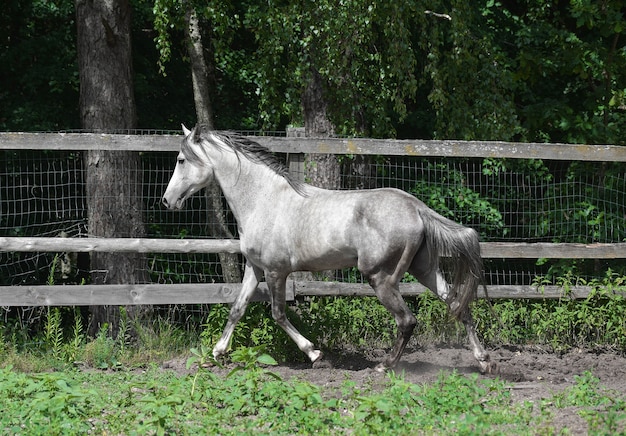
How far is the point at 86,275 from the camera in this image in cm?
1102

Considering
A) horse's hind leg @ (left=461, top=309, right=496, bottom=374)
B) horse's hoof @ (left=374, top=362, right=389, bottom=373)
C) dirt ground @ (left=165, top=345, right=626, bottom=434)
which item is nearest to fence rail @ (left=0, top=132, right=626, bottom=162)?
horse's hind leg @ (left=461, top=309, right=496, bottom=374)

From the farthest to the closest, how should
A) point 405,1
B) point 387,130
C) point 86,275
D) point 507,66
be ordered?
point 507,66
point 86,275
point 387,130
point 405,1

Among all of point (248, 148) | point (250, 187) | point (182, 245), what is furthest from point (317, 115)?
point (182, 245)

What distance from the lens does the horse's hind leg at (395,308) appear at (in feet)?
22.9

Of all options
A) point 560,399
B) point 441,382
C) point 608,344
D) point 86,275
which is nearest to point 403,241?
point 441,382

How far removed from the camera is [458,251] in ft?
22.6

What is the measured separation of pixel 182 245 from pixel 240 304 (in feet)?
2.56

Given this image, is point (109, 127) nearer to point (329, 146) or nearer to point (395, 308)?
point (329, 146)

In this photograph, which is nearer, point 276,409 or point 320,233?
point 276,409

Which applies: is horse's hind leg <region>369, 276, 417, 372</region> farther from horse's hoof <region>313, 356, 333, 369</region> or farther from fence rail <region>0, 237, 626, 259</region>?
fence rail <region>0, 237, 626, 259</region>

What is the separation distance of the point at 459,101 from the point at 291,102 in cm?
206

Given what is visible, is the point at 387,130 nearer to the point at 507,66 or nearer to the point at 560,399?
the point at 507,66

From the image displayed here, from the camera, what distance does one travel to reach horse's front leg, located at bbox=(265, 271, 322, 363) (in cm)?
747

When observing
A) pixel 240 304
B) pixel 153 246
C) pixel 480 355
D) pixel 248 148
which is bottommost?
pixel 480 355
